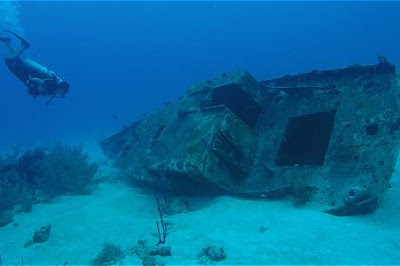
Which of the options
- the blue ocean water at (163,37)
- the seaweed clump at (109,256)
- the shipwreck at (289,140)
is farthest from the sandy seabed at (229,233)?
the blue ocean water at (163,37)

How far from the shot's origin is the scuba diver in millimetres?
8578

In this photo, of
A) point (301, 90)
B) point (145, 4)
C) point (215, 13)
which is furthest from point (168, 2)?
point (301, 90)

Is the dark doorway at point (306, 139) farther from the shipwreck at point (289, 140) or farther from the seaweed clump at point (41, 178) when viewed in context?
the seaweed clump at point (41, 178)

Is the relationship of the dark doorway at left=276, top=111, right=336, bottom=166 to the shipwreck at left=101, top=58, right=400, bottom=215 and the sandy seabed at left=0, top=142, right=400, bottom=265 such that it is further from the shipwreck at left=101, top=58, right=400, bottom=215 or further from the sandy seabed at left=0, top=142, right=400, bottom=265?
the sandy seabed at left=0, top=142, right=400, bottom=265

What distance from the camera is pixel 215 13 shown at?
5586 inches

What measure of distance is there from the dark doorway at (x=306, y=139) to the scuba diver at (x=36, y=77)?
563 cm

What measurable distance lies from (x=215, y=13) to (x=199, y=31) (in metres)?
9.91

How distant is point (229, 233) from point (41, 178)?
648cm

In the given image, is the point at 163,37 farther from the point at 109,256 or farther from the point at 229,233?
the point at 109,256

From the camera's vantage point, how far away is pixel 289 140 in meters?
6.91

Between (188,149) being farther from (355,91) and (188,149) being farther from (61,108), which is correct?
(61,108)

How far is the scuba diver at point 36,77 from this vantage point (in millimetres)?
8578

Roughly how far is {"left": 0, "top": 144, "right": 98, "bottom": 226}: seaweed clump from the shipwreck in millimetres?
1955

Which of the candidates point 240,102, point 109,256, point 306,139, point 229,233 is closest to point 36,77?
point 240,102
